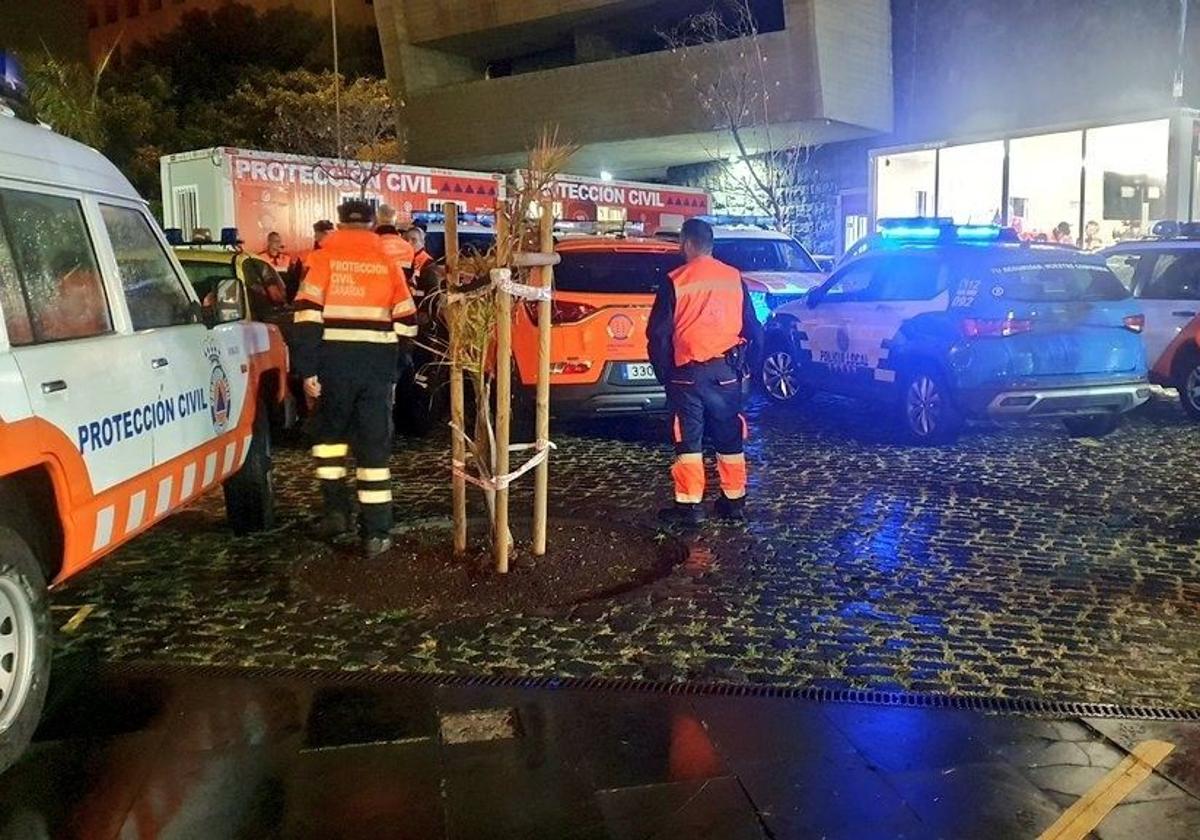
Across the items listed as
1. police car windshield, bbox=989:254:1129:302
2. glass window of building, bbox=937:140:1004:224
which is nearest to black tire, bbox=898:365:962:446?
police car windshield, bbox=989:254:1129:302

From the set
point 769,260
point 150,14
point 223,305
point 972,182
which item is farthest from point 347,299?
point 150,14

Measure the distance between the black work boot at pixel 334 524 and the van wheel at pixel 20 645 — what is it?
278cm

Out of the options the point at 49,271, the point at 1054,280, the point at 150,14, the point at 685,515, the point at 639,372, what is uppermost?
the point at 150,14

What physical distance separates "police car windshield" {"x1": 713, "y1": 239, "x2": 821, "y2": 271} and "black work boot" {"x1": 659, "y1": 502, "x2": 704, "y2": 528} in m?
7.45

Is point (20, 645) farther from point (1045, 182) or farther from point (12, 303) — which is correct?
point (1045, 182)

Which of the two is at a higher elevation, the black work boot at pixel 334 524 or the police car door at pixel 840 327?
the police car door at pixel 840 327

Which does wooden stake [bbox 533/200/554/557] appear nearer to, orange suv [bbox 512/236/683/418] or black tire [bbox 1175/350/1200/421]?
orange suv [bbox 512/236/683/418]

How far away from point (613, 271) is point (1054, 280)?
11.4ft

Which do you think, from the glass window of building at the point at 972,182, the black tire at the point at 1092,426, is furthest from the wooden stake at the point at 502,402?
the glass window of building at the point at 972,182

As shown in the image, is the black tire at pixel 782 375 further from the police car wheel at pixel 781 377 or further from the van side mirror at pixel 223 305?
the van side mirror at pixel 223 305

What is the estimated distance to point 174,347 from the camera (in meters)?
5.00

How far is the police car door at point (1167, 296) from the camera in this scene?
10.8 m

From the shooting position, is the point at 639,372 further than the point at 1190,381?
No

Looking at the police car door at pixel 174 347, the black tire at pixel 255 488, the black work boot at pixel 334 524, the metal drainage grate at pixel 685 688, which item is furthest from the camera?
the black work boot at pixel 334 524
